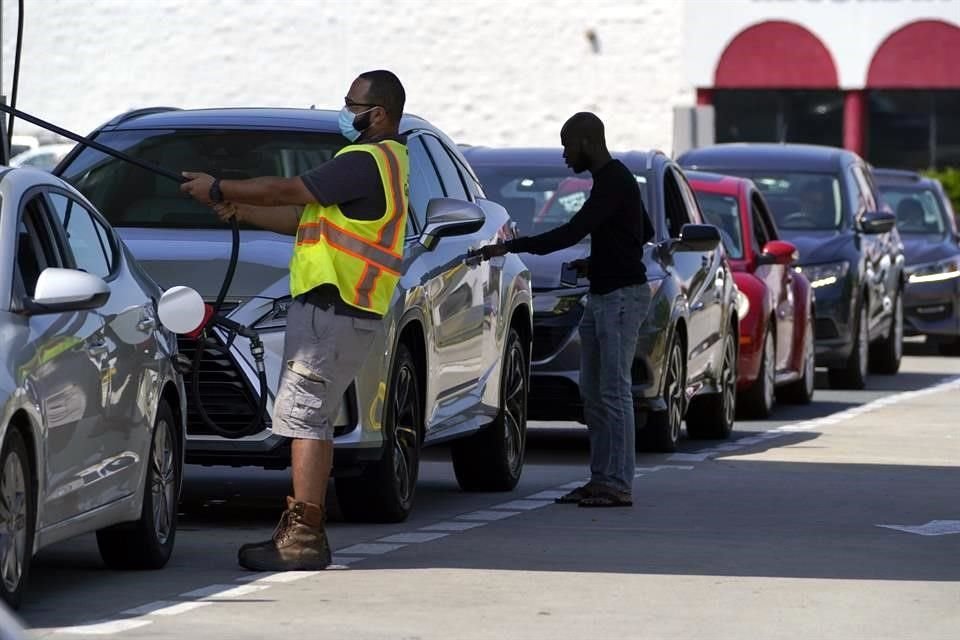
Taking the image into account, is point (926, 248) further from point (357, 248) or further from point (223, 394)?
point (357, 248)

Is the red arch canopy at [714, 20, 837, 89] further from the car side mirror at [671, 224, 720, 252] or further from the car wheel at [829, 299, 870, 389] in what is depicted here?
the car side mirror at [671, 224, 720, 252]

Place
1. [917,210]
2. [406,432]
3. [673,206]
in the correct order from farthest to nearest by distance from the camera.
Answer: [917,210]
[673,206]
[406,432]

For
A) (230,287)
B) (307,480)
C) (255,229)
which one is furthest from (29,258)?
(255,229)

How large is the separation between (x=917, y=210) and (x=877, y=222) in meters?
8.08

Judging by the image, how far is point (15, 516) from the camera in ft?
26.8

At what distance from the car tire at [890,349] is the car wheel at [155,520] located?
50.7 feet

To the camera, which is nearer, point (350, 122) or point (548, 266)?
point (350, 122)

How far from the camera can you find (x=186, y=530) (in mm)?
11195

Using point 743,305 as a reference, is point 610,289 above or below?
above

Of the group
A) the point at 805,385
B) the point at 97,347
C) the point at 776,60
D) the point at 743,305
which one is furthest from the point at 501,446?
the point at 776,60

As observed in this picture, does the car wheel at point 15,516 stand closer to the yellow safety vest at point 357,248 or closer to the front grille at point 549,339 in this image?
the yellow safety vest at point 357,248

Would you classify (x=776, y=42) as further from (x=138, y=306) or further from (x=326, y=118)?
(x=138, y=306)

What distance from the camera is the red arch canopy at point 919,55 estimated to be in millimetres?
45406

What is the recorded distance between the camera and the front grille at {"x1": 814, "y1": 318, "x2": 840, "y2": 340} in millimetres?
22062
